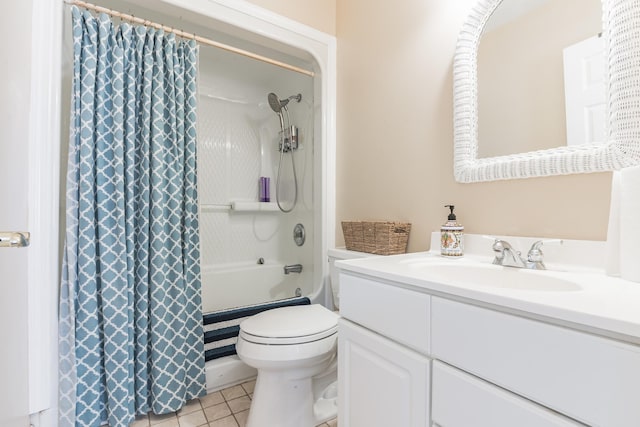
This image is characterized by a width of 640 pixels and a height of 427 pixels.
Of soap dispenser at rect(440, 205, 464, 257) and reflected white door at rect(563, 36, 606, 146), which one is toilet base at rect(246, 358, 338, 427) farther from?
reflected white door at rect(563, 36, 606, 146)

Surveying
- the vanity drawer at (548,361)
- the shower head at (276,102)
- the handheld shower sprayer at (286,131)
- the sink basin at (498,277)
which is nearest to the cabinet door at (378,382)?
the vanity drawer at (548,361)

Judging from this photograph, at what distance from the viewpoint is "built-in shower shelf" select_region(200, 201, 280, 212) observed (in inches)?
97.4

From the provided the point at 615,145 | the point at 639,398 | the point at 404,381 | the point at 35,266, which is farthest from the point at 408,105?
the point at 35,266

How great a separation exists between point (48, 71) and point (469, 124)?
1.60m

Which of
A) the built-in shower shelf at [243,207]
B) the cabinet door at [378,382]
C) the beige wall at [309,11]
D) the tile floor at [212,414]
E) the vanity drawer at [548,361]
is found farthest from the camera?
the built-in shower shelf at [243,207]

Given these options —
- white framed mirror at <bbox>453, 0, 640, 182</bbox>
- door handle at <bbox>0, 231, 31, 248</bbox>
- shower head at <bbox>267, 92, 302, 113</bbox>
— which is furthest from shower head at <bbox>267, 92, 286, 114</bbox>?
door handle at <bbox>0, 231, 31, 248</bbox>

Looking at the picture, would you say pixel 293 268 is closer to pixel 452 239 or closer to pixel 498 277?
pixel 452 239

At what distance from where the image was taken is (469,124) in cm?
119

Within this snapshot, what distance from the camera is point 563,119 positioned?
0.96 metres

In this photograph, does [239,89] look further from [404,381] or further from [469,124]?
[404,381]

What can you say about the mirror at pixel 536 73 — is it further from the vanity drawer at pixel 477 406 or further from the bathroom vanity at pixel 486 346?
the vanity drawer at pixel 477 406

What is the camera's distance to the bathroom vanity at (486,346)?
48 centimetres

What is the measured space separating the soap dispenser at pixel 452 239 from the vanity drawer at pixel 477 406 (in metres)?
0.53

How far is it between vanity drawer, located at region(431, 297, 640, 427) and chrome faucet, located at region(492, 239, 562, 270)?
418 millimetres
